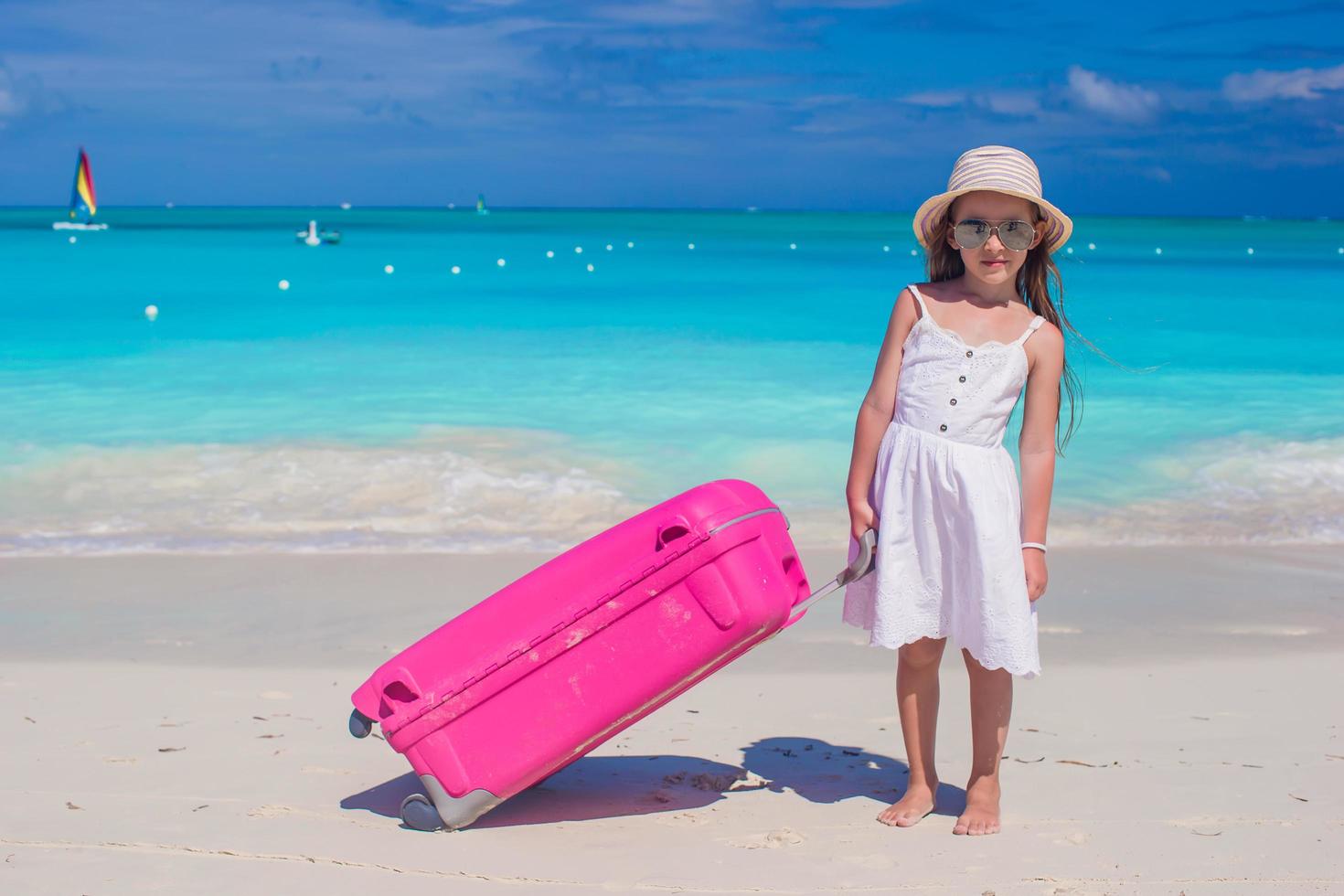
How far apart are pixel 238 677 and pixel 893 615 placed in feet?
7.59

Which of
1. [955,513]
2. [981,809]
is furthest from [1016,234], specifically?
[981,809]

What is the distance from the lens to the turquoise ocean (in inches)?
285

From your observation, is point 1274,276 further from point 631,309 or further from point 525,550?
point 525,550

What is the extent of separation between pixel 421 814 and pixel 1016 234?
5.90ft

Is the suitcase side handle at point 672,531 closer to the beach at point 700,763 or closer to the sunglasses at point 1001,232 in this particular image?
the beach at point 700,763

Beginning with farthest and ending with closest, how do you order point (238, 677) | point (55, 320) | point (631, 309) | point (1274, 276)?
point (1274, 276) → point (631, 309) → point (55, 320) → point (238, 677)

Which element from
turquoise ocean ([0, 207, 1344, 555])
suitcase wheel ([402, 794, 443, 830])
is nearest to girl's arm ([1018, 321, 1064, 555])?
suitcase wheel ([402, 794, 443, 830])

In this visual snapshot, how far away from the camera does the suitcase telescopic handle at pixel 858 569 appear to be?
2859 mm

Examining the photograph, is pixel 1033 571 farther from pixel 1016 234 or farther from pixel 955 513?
pixel 1016 234

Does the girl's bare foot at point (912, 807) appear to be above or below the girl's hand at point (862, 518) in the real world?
below

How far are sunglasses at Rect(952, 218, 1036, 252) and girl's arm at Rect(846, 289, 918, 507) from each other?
0.18 meters

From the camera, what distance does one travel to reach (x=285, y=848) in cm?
279

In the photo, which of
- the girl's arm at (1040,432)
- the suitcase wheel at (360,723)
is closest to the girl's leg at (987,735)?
the girl's arm at (1040,432)

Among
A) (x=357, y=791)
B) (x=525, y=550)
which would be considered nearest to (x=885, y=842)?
(x=357, y=791)
